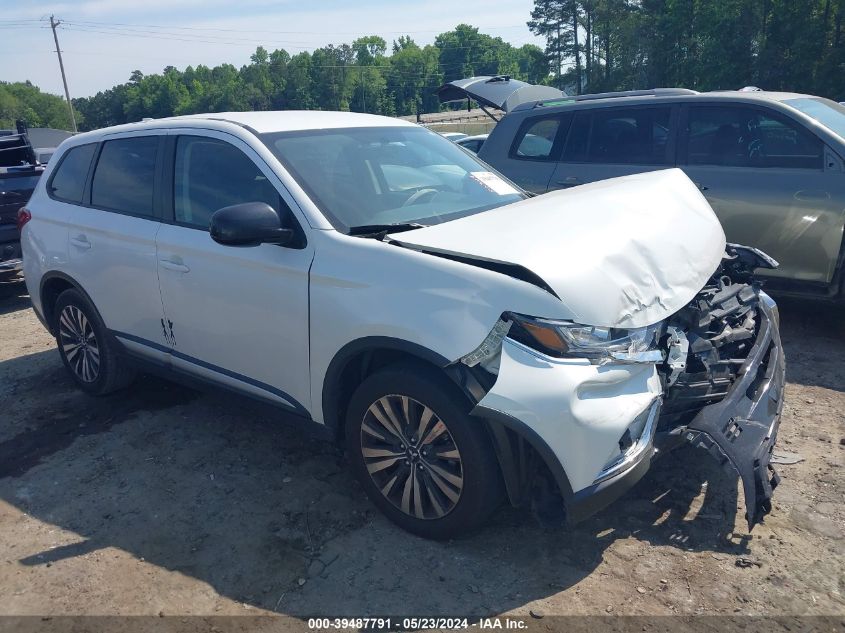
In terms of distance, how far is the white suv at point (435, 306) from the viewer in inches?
107

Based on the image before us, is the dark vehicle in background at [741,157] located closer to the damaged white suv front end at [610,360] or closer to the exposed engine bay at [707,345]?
the exposed engine bay at [707,345]

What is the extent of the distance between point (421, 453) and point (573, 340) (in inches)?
33.9

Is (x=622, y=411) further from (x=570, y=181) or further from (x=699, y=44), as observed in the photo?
(x=699, y=44)

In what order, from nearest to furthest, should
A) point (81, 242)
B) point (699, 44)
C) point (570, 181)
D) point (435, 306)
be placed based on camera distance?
1. point (435, 306)
2. point (81, 242)
3. point (570, 181)
4. point (699, 44)

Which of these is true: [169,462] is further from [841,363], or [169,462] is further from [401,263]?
[841,363]

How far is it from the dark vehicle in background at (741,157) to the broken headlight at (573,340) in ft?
11.1

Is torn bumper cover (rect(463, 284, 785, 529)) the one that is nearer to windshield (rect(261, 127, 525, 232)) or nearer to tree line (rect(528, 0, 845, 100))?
windshield (rect(261, 127, 525, 232))

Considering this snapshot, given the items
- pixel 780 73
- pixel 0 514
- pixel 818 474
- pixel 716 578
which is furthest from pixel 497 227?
pixel 780 73

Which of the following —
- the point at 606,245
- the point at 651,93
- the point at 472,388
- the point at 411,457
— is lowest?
the point at 411,457

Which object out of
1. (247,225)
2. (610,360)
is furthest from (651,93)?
(247,225)

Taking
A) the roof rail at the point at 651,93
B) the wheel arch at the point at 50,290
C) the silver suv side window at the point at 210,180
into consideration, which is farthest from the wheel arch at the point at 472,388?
the roof rail at the point at 651,93

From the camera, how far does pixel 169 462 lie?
4.11 m

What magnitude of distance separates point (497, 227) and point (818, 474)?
2121mm

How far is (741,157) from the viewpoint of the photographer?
19.0ft
